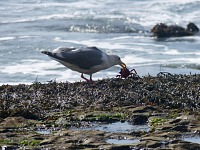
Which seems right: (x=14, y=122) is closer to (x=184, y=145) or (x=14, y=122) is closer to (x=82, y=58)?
(x=184, y=145)

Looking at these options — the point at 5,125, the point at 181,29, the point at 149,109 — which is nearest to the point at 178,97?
the point at 149,109

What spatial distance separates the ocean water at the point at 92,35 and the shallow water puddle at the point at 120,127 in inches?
335

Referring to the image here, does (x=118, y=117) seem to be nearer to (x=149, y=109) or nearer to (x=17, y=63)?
(x=149, y=109)

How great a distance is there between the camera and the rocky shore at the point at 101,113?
22.4 ft

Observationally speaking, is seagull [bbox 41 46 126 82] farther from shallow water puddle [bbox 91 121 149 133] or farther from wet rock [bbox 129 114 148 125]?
shallow water puddle [bbox 91 121 149 133]

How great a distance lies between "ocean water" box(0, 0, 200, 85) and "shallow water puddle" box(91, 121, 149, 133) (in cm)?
851

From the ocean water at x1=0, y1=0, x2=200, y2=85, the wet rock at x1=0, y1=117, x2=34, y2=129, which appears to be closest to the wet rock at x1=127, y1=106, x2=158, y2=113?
the wet rock at x1=0, y1=117, x2=34, y2=129

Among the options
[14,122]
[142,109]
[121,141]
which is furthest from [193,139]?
[14,122]

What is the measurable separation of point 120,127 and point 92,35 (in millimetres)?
18785

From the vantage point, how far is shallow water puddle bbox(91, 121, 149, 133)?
749 cm

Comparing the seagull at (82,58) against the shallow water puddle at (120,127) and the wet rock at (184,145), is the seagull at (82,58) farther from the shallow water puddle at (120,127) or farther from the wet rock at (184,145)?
the wet rock at (184,145)

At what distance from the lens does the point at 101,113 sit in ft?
27.2

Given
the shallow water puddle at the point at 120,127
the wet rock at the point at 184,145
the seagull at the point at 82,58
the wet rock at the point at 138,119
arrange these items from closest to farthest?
the wet rock at the point at 184,145 → the shallow water puddle at the point at 120,127 → the wet rock at the point at 138,119 → the seagull at the point at 82,58

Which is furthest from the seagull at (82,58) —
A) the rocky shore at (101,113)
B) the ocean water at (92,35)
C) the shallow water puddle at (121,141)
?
the shallow water puddle at (121,141)
